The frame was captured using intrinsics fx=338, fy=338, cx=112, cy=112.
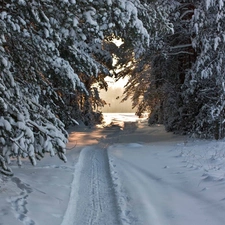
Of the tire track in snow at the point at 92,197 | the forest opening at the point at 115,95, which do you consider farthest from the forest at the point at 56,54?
the forest opening at the point at 115,95

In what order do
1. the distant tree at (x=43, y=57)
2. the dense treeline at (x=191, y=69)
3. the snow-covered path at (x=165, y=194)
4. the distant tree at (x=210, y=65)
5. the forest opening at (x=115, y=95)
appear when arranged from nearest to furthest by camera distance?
1. the snow-covered path at (x=165, y=194)
2. the distant tree at (x=43, y=57)
3. the distant tree at (x=210, y=65)
4. the dense treeline at (x=191, y=69)
5. the forest opening at (x=115, y=95)

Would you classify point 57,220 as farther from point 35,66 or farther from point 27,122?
point 35,66

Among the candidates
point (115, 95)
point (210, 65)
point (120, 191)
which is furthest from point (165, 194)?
point (115, 95)

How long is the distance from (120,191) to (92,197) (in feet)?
2.03

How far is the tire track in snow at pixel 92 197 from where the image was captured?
17.8ft

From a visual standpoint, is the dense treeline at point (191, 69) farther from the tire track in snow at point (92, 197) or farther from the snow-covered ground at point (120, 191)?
the tire track in snow at point (92, 197)

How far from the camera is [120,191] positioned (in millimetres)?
6938

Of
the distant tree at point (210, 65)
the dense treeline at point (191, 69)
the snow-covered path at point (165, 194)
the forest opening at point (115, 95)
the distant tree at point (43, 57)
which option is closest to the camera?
the snow-covered path at point (165, 194)

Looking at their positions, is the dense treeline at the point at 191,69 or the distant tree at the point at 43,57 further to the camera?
the dense treeline at the point at 191,69

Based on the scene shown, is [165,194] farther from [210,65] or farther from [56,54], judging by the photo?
[210,65]

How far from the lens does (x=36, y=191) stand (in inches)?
265

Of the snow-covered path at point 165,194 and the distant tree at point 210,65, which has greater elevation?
the distant tree at point 210,65

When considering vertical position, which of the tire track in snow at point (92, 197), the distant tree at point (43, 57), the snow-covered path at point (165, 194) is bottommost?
the tire track in snow at point (92, 197)

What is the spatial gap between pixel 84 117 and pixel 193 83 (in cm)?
1329
